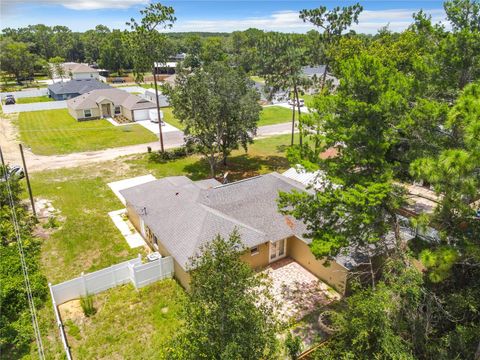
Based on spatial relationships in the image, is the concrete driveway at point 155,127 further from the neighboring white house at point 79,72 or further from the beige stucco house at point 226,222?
the neighboring white house at point 79,72

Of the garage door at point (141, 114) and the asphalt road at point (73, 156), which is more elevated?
the garage door at point (141, 114)

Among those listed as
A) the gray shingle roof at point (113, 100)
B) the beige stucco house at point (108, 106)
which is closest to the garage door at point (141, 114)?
the beige stucco house at point (108, 106)

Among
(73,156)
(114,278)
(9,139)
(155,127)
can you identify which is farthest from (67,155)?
(114,278)

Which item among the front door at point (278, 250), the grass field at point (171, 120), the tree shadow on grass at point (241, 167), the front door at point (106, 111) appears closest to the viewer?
the front door at point (278, 250)

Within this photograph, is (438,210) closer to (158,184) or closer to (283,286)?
(283,286)

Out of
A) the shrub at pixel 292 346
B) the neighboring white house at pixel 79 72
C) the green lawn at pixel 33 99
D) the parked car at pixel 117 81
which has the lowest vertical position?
the shrub at pixel 292 346

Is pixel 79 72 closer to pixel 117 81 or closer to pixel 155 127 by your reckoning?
pixel 117 81

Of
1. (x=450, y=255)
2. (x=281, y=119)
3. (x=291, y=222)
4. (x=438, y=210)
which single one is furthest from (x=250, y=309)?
(x=281, y=119)
